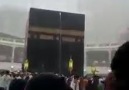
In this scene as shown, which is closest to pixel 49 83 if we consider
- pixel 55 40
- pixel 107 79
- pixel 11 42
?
pixel 107 79

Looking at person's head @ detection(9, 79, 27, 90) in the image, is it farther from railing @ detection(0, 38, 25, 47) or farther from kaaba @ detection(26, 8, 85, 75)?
railing @ detection(0, 38, 25, 47)

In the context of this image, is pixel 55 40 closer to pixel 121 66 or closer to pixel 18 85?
pixel 18 85

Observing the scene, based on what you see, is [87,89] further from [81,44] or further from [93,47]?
[93,47]

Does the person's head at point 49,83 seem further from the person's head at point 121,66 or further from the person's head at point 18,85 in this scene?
the person's head at point 18,85

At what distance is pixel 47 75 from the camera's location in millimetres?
875

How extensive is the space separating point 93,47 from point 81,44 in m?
5.36

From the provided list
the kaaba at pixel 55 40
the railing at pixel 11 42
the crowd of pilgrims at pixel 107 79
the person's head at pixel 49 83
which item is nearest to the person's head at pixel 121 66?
the crowd of pilgrims at pixel 107 79

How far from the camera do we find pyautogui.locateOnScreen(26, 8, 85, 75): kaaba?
1252cm

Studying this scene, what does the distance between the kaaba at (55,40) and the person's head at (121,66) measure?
450 inches

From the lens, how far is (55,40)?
13422 millimetres

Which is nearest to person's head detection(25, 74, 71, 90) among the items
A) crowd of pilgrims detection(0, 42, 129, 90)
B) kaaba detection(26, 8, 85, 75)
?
crowd of pilgrims detection(0, 42, 129, 90)

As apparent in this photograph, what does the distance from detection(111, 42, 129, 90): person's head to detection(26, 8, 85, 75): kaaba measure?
450 inches

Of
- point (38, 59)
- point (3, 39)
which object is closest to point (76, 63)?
point (38, 59)

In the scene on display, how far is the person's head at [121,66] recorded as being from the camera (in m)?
0.60
